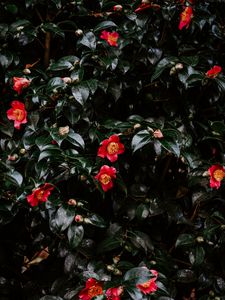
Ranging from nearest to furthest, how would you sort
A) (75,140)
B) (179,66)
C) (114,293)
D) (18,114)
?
(114,293) < (75,140) < (179,66) < (18,114)

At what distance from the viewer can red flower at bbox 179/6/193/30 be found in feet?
4.80

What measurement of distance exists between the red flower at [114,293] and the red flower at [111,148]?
399 mm

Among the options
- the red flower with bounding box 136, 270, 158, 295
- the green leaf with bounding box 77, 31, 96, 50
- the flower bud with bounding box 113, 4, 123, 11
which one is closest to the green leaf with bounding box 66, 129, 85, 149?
the green leaf with bounding box 77, 31, 96, 50

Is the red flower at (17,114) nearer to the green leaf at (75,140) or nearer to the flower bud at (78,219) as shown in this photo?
the green leaf at (75,140)

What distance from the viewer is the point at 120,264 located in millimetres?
1326

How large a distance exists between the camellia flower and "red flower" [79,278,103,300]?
0.51 meters

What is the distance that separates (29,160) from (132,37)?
0.60 metres

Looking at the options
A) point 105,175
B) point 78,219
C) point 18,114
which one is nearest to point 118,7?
point 18,114

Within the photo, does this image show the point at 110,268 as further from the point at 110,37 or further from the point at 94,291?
the point at 110,37

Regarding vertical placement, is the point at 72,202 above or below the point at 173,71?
below

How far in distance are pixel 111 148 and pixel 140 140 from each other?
0.13 metres

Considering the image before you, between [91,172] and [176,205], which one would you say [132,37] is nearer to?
[91,172]

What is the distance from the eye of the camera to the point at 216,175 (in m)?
1.35

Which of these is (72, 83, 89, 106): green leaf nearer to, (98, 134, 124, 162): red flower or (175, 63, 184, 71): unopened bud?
(98, 134, 124, 162): red flower
